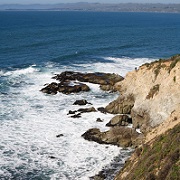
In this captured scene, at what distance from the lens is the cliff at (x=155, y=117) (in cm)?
2127

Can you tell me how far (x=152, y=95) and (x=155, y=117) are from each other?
3.43 meters

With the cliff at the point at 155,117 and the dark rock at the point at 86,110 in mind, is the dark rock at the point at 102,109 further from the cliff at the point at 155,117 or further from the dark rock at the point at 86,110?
the dark rock at the point at 86,110

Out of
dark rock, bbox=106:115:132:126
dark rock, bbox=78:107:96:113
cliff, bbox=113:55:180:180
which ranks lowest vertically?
dark rock, bbox=78:107:96:113

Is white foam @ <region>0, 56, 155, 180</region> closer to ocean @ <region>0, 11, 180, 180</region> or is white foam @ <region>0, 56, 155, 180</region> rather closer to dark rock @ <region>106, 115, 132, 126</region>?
ocean @ <region>0, 11, 180, 180</region>

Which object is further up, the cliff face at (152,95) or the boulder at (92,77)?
the cliff face at (152,95)

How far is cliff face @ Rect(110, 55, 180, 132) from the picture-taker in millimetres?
35594

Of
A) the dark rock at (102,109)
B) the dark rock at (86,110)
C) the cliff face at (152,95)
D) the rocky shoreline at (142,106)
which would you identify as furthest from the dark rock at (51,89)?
the cliff face at (152,95)

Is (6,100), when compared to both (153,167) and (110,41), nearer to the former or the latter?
(153,167)

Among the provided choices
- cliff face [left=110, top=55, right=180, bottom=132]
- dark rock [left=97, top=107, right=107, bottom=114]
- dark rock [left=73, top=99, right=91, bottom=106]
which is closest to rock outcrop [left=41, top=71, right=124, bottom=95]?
dark rock [left=73, top=99, right=91, bottom=106]

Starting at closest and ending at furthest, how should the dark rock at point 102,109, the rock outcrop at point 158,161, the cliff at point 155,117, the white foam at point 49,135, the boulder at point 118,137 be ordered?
the rock outcrop at point 158,161 < the cliff at point 155,117 < the white foam at point 49,135 < the boulder at point 118,137 < the dark rock at point 102,109

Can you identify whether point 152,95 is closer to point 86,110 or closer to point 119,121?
point 119,121

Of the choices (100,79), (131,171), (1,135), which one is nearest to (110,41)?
(100,79)

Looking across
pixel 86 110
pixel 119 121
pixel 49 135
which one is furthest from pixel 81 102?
pixel 49 135

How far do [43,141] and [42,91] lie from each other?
60.9 ft
